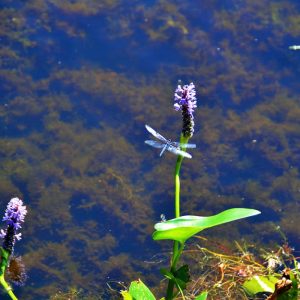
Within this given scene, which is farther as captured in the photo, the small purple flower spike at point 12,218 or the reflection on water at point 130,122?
the reflection on water at point 130,122

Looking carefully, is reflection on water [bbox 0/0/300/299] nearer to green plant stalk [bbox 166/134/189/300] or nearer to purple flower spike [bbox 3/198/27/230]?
green plant stalk [bbox 166/134/189/300]

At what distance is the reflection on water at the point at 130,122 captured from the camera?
4191mm

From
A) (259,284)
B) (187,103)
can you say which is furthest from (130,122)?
(187,103)

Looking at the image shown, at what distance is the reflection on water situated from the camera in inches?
165

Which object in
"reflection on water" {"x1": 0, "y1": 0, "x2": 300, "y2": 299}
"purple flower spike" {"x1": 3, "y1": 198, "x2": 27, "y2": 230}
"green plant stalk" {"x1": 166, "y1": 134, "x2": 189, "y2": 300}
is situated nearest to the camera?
"purple flower spike" {"x1": 3, "y1": 198, "x2": 27, "y2": 230}

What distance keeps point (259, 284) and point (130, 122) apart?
183cm

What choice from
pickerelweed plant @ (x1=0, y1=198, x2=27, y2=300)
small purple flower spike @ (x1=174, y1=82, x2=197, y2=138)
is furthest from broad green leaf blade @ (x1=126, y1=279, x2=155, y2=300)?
small purple flower spike @ (x1=174, y1=82, x2=197, y2=138)

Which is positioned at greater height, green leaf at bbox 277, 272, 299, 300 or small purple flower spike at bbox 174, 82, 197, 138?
small purple flower spike at bbox 174, 82, 197, 138

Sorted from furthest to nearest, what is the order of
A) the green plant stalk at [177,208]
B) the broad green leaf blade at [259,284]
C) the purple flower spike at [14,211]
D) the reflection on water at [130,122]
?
the reflection on water at [130,122] < the broad green leaf blade at [259,284] < the green plant stalk at [177,208] < the purple flower spike at [14,211]

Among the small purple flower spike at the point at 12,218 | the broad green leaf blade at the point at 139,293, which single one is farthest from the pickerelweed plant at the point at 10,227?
the broad green leaf blade at the point at 139,293

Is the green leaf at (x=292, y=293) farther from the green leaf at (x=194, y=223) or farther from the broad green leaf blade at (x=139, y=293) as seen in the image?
the broad green leaf blade at (x=139, y=293)

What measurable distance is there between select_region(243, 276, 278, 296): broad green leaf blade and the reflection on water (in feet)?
2.56

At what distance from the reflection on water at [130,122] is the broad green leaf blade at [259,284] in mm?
779

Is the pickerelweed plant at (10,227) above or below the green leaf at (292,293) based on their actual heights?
above
